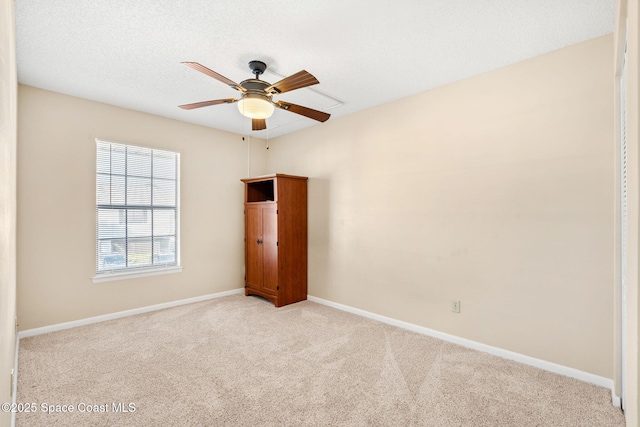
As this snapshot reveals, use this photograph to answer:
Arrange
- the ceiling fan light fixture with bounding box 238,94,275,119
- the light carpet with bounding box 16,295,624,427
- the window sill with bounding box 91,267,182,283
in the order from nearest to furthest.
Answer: the light carpet with bounding box 16,295,624,427 < the ceiling fan light fixture with bounding box 238,94,275,119 < the window sill with bounding box 91,267,182,283

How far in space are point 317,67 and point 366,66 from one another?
46 centimetres

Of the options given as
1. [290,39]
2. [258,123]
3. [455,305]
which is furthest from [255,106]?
[455,305]

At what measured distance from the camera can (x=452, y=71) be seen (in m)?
2.91

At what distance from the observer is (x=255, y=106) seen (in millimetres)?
2482

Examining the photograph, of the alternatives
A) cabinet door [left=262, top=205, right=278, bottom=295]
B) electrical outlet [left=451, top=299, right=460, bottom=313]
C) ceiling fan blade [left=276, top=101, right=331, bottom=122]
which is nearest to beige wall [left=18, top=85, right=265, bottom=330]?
cabinet door [left=262, top=205, right=278, bottom=295]

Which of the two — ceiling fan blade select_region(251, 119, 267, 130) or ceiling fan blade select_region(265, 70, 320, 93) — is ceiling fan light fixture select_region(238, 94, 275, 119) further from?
ceiling fan blade select_region(251, 119, 267, 130)

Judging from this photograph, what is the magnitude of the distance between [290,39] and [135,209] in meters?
3.08

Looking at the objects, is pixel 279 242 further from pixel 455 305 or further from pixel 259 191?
pixel 455 305

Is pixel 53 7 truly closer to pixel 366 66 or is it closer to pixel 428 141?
pixel 366 66

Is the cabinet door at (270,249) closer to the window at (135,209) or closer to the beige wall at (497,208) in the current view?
the beige wall at (497,208)

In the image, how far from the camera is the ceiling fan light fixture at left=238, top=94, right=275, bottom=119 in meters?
2.46

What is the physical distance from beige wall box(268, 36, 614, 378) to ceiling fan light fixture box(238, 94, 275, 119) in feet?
5.75

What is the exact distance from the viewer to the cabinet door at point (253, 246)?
A: 4656 mm

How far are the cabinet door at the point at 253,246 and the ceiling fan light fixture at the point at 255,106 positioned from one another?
2260 mm
